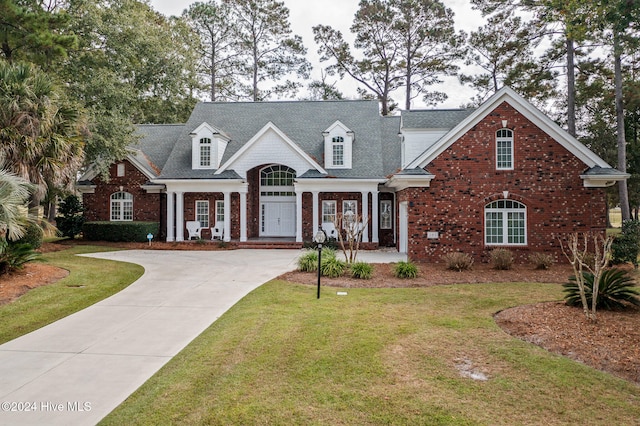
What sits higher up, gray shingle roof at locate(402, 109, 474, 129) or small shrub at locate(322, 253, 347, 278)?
gray shingle roof at locate(402, 109, 474, 129)

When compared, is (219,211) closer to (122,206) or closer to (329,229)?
(122,206)

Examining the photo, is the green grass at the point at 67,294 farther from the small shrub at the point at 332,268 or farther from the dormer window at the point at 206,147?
the dormer window at the point at 206,147

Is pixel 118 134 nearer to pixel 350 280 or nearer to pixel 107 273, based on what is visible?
pixel 107 273

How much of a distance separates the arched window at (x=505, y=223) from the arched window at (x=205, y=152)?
14.5 meters

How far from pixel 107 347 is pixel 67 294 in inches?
171

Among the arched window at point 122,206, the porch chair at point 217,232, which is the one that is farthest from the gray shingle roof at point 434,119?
the arched window at point 122,206

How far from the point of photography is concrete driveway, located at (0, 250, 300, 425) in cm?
442

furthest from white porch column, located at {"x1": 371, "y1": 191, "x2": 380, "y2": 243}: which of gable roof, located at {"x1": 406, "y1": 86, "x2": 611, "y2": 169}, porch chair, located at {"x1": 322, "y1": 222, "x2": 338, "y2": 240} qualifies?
gable roof, located at {"x1": 406, "y1": 86, "x2": 611, "y2": 169}

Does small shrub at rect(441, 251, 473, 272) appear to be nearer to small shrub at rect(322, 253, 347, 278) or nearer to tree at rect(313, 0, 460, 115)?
small shrub at rect(322, 253, 347, 278)

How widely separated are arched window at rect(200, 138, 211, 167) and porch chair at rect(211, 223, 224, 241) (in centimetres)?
347

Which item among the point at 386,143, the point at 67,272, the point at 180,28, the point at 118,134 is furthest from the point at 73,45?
the point at 386,143

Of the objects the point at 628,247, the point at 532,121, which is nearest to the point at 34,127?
the point at 532,121

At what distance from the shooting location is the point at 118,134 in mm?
18812

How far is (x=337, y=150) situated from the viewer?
21.0 meters
